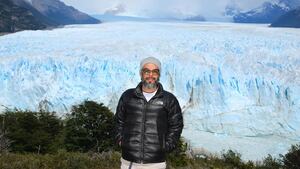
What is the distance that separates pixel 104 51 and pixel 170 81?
3.22 m

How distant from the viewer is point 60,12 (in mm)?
60469

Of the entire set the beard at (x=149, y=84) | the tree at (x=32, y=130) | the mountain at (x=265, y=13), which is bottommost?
the tree at (x=32, y=130)

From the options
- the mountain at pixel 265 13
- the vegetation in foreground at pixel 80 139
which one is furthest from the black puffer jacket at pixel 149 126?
the mountain at pixel 265 13

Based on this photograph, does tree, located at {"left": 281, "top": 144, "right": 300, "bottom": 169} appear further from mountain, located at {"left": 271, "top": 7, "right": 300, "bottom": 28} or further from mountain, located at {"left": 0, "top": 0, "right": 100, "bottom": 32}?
mountain, located at {"left": 0, "top": 0, "right": 100, "bottom": 32}

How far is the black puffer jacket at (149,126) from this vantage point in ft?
12.9

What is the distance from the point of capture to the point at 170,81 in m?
18.8

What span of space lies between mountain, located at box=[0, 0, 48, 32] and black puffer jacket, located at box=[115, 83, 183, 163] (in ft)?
154

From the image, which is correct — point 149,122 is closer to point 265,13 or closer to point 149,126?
point 149,126

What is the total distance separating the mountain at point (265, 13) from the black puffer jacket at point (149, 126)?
6203 cm

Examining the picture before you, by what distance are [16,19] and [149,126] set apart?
53.0 m

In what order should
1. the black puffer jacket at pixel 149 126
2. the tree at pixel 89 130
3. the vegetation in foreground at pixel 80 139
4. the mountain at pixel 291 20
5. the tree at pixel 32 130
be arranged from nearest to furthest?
the black puffer jacket at pixel 149 126
the vegetation in foreground at pixel 80 139
the tree at pixel 32 130
the tree at pixel 89 130
the mountain at pixel 291 20

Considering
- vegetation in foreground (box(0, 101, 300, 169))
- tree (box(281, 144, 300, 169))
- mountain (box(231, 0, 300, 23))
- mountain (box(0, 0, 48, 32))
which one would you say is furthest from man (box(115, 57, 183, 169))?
mountain (box(231, 0, 300, 23))

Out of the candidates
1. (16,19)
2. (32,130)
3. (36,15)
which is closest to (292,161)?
(32,130)

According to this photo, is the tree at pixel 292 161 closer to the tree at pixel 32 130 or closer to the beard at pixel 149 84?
the tree at pixel 32 130
